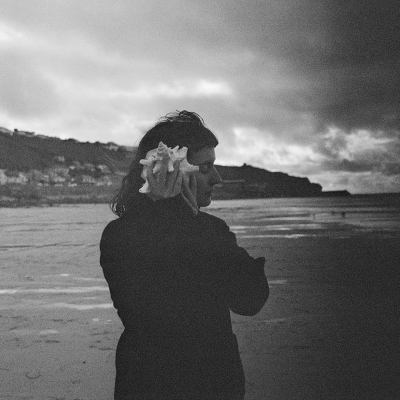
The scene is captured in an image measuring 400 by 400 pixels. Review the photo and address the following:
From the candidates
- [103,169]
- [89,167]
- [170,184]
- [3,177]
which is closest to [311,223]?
[170,184]

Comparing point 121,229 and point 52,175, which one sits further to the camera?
point 52,175

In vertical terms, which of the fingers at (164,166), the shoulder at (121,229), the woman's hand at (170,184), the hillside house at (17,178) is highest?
the hillside house at (17,178)

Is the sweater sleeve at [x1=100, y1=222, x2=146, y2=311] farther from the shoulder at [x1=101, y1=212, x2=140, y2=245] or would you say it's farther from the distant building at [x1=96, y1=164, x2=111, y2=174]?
the distant building at [x1=96, y1=164, x2=111, y2=174]

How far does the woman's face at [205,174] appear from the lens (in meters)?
1.40

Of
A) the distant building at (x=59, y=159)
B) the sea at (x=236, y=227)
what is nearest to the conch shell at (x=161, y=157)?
the sea at (x=236, y=227)

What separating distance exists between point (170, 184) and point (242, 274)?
32cm

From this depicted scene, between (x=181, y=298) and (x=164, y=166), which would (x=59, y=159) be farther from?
(x=164, y=166)

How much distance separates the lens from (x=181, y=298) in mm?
1313

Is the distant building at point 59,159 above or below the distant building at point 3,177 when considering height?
above

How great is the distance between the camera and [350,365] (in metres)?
4.50

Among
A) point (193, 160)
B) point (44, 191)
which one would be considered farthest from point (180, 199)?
point (44, 191)

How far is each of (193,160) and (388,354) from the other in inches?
164

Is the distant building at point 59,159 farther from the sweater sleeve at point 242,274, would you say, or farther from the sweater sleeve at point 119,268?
the sweater sleeve at point 242,274

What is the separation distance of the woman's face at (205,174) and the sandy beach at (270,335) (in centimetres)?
293
